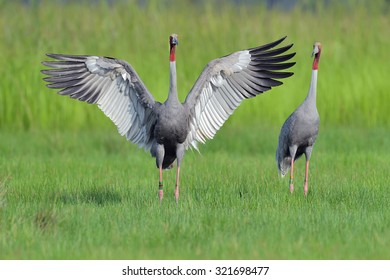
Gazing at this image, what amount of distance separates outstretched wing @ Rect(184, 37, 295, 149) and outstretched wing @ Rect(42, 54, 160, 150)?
18.5 inches

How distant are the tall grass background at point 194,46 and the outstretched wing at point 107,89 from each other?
17.2 ft

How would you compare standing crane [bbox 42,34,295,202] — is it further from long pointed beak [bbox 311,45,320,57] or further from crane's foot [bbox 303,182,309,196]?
crane's foot [bbox 303,182,309,196]

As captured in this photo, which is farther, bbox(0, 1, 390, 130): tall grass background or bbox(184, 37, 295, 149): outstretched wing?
bbox(0, 1, 390, 130): tall grass background

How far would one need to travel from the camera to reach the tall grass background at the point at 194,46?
14180 millimetres

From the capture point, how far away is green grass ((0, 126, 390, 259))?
6473 mm

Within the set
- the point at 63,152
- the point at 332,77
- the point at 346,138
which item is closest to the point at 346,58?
the point at 332,77

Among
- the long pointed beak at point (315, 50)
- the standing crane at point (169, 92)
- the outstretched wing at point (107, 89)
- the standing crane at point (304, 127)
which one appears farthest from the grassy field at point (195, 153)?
the long pointed beak at point (315, 50)

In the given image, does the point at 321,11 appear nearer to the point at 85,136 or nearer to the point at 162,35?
the point at 162,35

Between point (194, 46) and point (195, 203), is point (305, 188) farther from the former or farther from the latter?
point (194, 46)

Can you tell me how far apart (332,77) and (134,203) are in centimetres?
752

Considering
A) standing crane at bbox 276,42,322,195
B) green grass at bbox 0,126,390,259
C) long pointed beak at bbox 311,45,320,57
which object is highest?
long pointed beak at bbox 311,45,320,57

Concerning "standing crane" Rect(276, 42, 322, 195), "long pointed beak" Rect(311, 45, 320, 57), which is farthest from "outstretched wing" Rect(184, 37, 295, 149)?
"long pointed beak" Rect(311, 45, 320, 57)

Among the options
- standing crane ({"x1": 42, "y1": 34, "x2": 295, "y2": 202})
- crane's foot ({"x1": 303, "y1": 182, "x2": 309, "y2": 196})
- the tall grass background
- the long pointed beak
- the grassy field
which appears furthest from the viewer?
the tall grass background

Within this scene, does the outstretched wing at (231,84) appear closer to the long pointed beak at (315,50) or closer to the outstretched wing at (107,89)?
the outstretched wing at (107,89)
